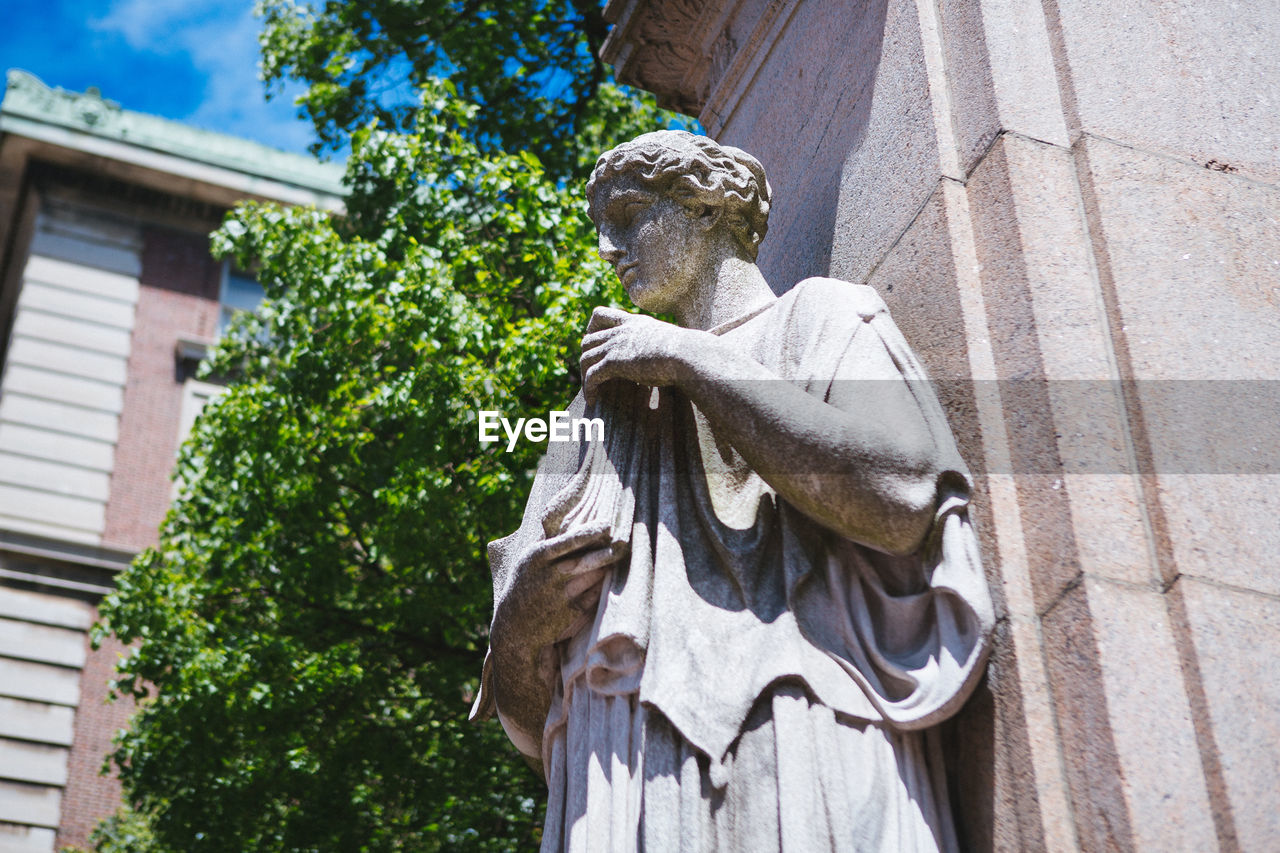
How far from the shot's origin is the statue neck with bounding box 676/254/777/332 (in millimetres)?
4414

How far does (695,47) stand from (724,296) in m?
2.66

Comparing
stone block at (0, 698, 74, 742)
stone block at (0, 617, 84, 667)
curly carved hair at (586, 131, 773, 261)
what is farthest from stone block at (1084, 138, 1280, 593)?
stone block at (0, 617, 84, 667)

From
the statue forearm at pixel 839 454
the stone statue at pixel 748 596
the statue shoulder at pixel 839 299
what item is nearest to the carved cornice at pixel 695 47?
the statue shoulder at pixel 839 299

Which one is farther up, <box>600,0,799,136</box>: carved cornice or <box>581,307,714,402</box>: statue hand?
<box>600,0,799,136</box>: carved cornice

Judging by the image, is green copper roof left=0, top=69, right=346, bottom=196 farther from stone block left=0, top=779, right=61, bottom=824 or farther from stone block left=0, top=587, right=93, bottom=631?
stone block left=0, top=779, right=61, bottom=824

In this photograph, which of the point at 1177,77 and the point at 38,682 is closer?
the point at 1177,77

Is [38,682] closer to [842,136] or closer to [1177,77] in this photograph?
[842,136]

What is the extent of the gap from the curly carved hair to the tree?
501 cm

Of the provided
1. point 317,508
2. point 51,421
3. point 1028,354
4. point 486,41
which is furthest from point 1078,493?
point 51,421

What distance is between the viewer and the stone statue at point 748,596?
322 centimetres

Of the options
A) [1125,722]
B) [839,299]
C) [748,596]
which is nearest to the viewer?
[1125,722]

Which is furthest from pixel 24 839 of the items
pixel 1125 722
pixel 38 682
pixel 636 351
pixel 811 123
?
pixel 1125 722

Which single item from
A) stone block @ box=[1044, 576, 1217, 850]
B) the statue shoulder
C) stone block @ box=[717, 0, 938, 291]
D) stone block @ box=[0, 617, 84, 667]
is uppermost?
stone block @ box=[0, 617, 84, 667]

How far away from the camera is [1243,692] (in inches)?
124
